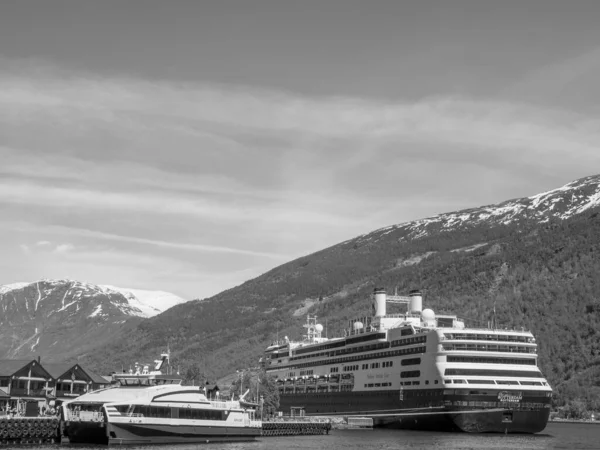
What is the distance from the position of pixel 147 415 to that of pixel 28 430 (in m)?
13.3

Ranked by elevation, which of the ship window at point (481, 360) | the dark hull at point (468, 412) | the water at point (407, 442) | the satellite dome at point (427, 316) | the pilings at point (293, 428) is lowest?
the water at point (407, 442)

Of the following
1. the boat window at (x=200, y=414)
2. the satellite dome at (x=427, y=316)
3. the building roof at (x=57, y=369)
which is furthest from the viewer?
the satellite dome at (x=427, y=316)

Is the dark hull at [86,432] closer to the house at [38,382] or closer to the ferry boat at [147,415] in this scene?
the ferry boat at [147,415]

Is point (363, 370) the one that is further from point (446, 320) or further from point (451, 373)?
point (451, 373)

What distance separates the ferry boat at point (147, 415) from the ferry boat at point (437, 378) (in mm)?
31825

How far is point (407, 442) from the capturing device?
9662 centimetres

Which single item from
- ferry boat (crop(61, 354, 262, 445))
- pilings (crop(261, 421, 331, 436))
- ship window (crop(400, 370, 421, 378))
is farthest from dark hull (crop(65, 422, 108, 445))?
ship window (crop(400, 370, 421, 378))

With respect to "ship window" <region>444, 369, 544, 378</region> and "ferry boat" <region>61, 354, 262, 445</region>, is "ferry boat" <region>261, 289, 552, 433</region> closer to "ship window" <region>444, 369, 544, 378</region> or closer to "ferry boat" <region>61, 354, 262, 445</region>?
"ship window" <region>444, 369, 544, 378</region>

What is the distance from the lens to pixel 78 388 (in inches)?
4924

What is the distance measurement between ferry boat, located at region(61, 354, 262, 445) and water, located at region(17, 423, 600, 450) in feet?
6.84

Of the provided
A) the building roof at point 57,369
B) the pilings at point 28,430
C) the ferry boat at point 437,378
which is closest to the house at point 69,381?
the building roof at point 57,369

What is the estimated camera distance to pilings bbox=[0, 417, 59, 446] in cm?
8956

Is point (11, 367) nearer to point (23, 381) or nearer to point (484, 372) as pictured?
point (23, 381)

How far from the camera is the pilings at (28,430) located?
89562mm
